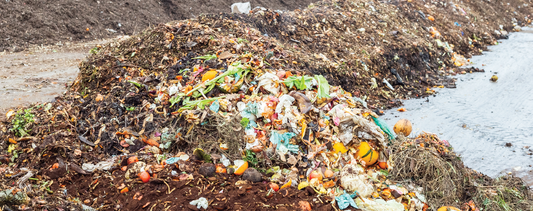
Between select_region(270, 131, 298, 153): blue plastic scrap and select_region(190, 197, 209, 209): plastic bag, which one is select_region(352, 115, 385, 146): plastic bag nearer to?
select_region(270, 131, 298, 153): blue plastic scrap

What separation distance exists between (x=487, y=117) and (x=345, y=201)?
361 cm

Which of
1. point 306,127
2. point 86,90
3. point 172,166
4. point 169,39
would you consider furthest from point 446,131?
point 86,90

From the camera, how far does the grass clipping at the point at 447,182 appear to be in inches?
119

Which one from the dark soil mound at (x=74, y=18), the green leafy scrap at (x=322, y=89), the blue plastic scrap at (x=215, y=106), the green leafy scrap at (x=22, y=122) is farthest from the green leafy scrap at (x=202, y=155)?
the dark soil mound at (x=74, y=18)

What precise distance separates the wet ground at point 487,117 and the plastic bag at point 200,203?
3.12m

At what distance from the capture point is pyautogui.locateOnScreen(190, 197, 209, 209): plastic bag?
2412mm

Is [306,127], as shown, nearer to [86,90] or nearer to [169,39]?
[169,39]

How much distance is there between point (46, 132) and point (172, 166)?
1555 millimetres

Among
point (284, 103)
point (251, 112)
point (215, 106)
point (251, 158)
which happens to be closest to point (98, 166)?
point (215, 106)

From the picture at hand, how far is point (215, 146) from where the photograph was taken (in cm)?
319

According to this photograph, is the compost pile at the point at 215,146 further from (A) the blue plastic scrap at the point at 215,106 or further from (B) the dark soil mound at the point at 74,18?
(B) the dark soil mound at the point at 74,18

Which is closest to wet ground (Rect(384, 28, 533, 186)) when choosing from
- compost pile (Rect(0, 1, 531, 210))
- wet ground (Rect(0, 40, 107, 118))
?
compost pile (Rect(0, 1, 531, 210))

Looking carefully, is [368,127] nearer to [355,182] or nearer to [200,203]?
[355,182]

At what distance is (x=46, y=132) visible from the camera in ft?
11.3
